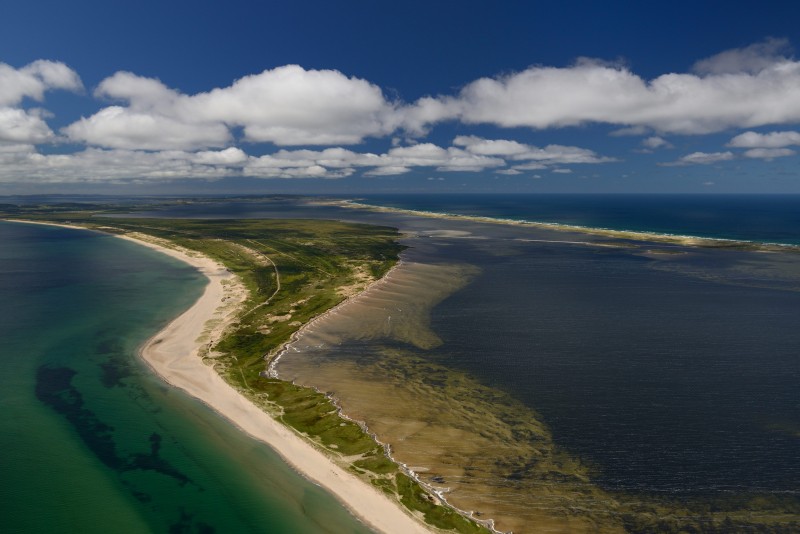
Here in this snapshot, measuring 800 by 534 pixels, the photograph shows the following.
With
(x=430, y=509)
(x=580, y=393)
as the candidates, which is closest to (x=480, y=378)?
(x=580, y=393)

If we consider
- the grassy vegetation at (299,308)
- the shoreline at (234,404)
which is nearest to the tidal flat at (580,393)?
the grassy vegetation at (299,308)

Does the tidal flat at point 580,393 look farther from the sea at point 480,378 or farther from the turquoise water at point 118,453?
the turquoise water at point 118,453

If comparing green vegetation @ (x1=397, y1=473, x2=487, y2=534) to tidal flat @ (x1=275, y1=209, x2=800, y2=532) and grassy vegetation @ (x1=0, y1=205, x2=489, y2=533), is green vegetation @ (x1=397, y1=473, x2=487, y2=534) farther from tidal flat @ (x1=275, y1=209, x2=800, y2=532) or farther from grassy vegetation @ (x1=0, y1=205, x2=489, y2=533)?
tidal flat @ (x1=275, y1=209, x2=800, y2=532)

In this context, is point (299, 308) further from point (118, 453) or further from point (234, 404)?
point (118, 453)

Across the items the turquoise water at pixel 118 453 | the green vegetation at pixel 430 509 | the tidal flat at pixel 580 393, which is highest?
the tidal flat at pixel 580 393

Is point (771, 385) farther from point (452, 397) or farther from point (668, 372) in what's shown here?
point (452, 397)

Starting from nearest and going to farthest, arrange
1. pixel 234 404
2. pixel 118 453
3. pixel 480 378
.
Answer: pixel 118 453, pixel 234 404, pixel 480 378

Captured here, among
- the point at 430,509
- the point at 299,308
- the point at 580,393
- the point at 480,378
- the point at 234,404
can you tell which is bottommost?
the point at 430,509
